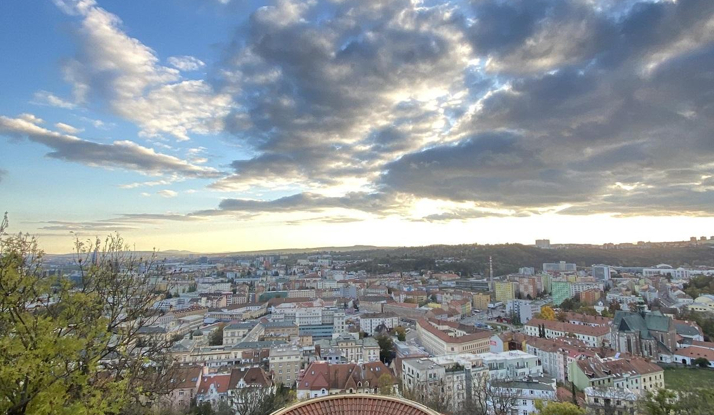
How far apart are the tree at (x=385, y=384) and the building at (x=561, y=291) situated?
40.3 metres

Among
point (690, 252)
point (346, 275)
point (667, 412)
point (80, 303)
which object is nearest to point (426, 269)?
point (346, 275)

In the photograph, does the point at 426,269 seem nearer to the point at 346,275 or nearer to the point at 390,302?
the point at 346,275

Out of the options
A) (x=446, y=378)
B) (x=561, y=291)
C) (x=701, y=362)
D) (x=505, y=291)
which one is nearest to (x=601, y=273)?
(x=561, y=291)

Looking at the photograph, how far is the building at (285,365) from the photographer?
2266cm

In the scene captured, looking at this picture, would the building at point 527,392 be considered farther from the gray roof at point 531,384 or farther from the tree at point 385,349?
the tree at point 385,349

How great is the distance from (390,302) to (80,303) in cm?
4647

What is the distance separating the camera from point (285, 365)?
75.4ft

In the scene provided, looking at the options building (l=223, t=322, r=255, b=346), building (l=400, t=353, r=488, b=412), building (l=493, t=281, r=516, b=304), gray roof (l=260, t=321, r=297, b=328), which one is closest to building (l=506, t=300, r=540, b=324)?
building (l=493, t=281, r=516, b=304)

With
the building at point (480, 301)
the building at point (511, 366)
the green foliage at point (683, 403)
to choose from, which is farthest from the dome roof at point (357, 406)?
the building at point (480, 301)

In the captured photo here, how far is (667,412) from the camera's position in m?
9.66

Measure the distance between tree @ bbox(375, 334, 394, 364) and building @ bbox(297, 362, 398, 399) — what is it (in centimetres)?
780

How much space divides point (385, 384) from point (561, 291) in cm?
4336

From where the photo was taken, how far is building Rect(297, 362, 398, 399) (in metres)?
17.8

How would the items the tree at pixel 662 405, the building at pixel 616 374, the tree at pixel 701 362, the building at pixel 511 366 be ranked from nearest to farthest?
the tree at pixel 662 405, the building at pixel 616 374, the building at pixel 511 366, the tree at pixel 701 362
